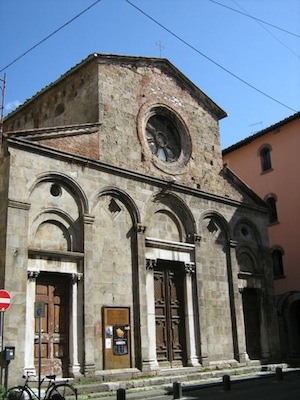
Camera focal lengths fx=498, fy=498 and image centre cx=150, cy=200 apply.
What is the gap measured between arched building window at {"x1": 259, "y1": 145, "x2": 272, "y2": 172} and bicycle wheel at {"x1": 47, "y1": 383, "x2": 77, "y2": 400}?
19.7 m

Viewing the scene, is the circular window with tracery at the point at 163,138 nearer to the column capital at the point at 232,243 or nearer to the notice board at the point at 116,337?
the column capital at the point at 232,243

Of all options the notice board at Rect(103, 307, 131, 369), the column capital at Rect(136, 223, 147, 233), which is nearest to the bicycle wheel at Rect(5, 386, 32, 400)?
the notice board at Rect(103, 307, 131, 369)

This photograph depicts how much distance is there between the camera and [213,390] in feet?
46.0

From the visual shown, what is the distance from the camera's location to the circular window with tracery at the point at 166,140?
1861 cm

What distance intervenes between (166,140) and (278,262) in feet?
40.0

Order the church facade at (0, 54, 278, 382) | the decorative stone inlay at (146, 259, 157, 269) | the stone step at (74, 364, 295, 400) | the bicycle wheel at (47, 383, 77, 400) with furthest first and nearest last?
the decorative stone inlay at (146, 259, 157, 269) < the church facade at (0, 54, 278, 382) < the stone step at (74, 364, 295, 400) < the bicycle wheel at (47, 383, 77, 400)

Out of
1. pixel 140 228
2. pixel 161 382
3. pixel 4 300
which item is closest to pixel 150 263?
pixel 140 228

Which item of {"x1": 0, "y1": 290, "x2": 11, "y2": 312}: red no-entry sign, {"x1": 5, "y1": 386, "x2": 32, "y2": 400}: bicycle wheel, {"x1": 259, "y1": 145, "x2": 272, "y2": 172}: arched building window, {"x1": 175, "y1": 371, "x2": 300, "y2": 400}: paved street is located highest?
{"x1": 259, "y1": 145, "x2": 272, "y2": 172}: arched building window

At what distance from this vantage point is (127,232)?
16.3m

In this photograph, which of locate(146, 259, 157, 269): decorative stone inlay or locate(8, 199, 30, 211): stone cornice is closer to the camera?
locate(8, 199, 30, 211): stone cornice

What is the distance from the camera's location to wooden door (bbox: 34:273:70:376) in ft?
44.4

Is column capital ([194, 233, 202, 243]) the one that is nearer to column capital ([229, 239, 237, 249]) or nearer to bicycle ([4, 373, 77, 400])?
column capital ([229, 239, 237, 249])

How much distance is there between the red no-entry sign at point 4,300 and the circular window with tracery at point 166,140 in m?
8.06

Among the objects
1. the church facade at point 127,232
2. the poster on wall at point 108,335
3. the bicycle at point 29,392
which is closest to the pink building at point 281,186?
the church facade at point 127,232
